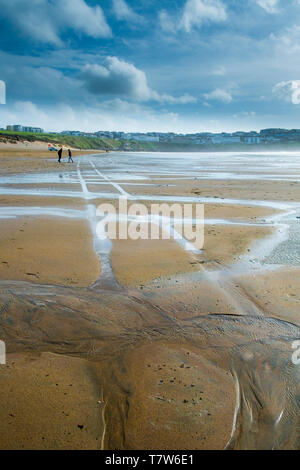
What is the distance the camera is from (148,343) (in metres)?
3.38

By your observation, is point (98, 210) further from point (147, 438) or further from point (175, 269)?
point (147, 438)

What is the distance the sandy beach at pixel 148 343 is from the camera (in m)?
2.37

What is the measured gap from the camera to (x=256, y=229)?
26.4ft

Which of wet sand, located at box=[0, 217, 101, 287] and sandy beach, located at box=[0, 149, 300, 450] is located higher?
wet sand, located at box=[0, 217, 101, 287]

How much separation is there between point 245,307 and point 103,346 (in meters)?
1.85

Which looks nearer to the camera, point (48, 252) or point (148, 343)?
point (148, 343)

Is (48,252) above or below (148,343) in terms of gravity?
above

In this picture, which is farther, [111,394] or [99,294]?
[99,294]

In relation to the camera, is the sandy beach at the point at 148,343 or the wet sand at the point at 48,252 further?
the wet sand at the point at 48,252

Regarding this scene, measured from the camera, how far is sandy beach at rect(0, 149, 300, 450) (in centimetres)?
237

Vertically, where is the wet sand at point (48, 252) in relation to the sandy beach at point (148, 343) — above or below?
above

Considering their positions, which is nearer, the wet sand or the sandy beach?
the sandy beach

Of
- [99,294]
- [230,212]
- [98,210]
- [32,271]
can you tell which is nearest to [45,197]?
[98,210]
